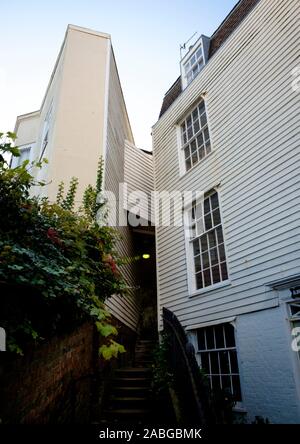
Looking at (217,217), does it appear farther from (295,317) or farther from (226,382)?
(226,382)

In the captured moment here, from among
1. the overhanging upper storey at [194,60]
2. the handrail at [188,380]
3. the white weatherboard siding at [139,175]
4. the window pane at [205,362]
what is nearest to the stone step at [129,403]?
the handrail at [188,380]

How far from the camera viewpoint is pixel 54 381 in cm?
357

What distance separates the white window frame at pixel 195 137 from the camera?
8930 millimetres

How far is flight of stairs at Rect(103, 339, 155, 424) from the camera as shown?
18.5 ft

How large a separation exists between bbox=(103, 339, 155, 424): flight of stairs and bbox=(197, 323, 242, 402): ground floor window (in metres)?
1.42

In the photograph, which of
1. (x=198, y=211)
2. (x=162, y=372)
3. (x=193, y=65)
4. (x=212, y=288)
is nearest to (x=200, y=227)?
(x=198, y=211)

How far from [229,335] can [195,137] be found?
5901 mm

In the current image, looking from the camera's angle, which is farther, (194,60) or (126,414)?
(194,60)

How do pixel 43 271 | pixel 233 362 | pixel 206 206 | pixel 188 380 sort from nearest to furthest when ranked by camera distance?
1. pixel 43 271
2. pixel 188 380
3. pixel 233 362
4. pixel 206 206

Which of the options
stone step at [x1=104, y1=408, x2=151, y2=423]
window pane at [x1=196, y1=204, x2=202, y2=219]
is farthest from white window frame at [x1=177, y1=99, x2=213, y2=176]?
stone step at [x1=104, y1=408, x2=151, y2=423]

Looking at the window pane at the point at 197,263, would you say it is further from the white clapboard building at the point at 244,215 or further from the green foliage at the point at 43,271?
the green foliage at the point at 43,271

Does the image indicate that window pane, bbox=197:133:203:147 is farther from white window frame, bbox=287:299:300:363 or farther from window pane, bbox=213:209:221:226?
white window frame, bbox=287:299:300:363
